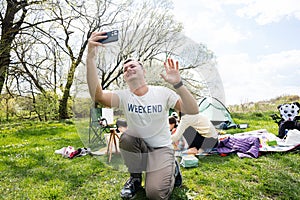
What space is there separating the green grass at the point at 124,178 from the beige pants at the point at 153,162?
0.69ft

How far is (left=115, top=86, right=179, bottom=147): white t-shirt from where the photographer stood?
Answer: 210 cm

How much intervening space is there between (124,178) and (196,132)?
1.10 m

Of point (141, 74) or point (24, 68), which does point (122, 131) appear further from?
point (24, 68)

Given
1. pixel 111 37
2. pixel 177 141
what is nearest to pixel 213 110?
pixel 177 141

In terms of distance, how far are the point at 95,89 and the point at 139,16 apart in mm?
762

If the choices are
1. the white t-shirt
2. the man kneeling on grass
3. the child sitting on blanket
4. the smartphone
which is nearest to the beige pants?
the man kneeling on grass

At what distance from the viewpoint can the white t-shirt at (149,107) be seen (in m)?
2.10

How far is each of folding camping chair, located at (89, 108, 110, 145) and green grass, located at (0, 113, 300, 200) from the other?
0.37ft

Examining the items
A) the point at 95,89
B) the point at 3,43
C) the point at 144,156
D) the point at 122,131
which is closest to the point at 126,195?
the point at 144,156

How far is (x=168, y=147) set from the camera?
233cm

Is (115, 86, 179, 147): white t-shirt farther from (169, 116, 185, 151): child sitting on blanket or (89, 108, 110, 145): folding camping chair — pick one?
(169, 116, 185, 151): child sitting on blanket

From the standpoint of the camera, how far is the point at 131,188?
2.54m

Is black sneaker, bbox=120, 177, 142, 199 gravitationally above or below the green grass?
above

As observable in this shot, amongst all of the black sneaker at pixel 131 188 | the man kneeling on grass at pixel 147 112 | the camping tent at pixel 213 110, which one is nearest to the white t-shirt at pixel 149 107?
the man kneeling on grass at pixel 147 112
